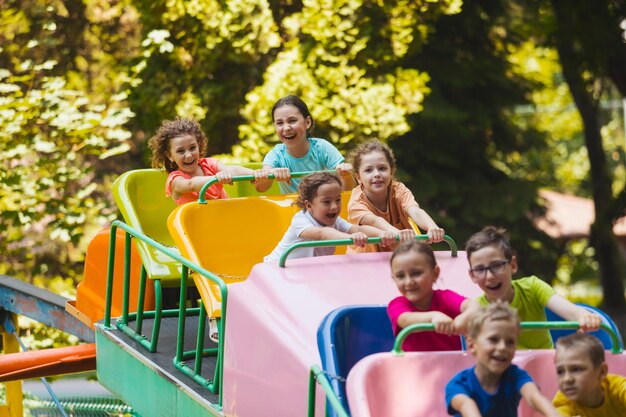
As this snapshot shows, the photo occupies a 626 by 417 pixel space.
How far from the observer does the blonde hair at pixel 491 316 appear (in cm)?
379

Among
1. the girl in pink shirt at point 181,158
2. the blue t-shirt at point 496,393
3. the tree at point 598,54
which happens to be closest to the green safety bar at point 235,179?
the girl in pink shirt at point 181,158

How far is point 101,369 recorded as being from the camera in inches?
266

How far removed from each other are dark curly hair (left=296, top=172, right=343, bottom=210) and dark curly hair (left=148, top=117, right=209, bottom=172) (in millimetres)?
1222

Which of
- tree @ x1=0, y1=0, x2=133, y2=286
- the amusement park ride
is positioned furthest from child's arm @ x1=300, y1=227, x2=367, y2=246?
tree @ x1=0, y1=0, x2=133, y2=286

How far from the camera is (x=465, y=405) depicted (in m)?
3.83

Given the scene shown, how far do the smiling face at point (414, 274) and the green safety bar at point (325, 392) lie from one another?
17.5 inches

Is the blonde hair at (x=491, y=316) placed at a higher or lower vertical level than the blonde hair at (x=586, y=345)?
higher

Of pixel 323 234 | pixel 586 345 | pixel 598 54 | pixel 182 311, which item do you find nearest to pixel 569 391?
pixel 586 345

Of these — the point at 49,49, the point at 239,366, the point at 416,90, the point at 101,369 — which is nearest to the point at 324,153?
the point at 101,369

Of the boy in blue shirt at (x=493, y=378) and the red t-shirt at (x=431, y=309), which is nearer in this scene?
the boy in blue shirt at (x=493, y=378)

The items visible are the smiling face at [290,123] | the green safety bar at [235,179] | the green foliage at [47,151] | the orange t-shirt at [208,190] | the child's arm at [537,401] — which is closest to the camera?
the child's arm at [537,401]

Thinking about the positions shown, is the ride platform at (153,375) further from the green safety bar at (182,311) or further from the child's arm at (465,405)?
the child's arm at (465,405)

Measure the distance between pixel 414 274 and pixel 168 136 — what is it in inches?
105

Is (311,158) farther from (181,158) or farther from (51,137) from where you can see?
(51,137)
